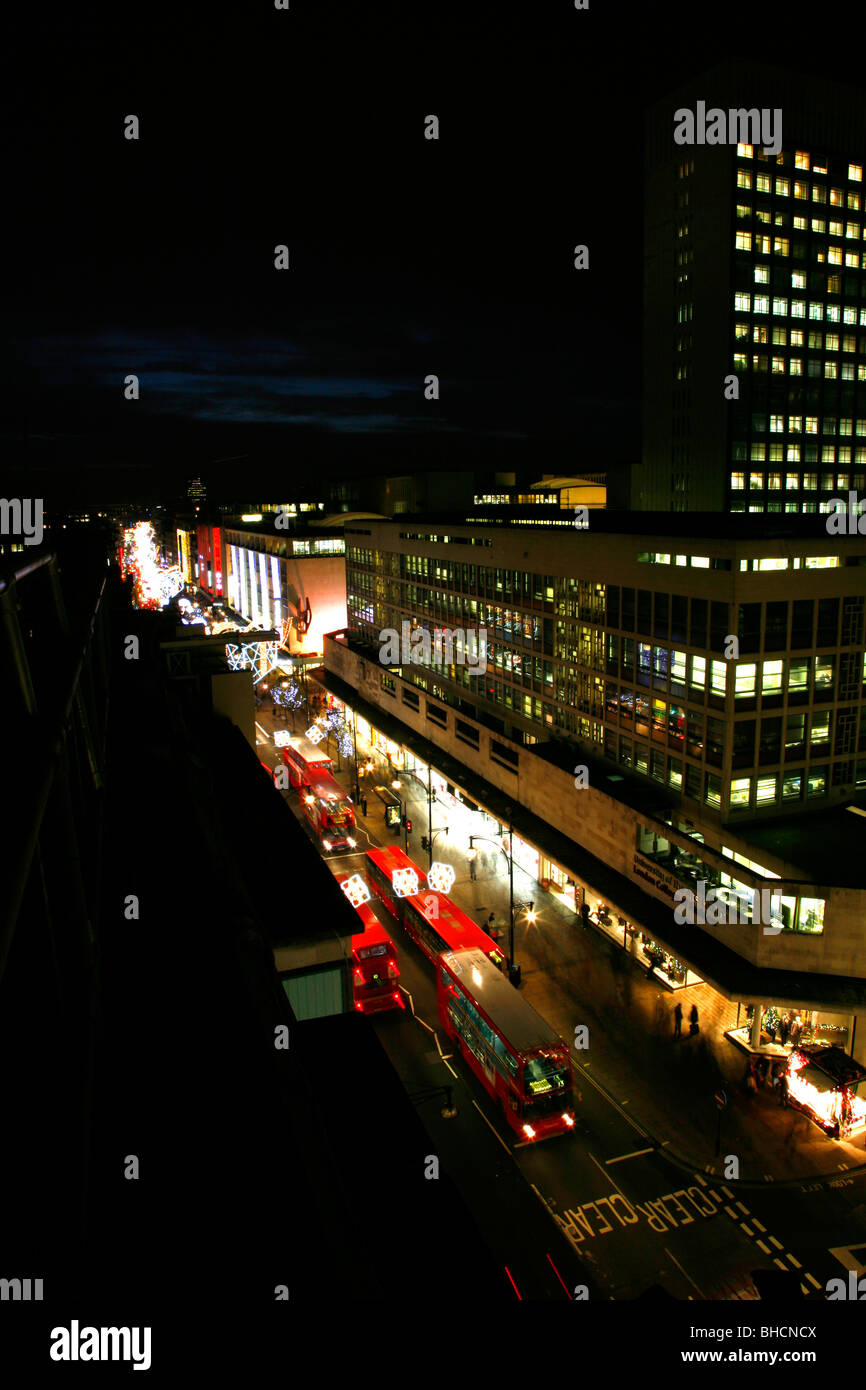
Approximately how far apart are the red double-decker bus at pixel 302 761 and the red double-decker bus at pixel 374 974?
587 inches

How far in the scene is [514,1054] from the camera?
17703mm

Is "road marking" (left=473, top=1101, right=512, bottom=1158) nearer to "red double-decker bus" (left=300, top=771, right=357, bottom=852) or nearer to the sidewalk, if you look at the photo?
the sidewalk

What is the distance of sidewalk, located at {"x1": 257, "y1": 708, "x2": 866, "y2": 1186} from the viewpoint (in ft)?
58.8

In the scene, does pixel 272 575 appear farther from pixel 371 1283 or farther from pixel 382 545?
pixel 371 1283

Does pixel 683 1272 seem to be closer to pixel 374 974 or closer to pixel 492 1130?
pixel 492 1130

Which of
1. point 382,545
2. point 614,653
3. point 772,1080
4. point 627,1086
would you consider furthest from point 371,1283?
point 382,545

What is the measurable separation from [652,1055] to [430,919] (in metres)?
7.27

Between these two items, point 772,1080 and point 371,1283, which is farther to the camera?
point 772,1080

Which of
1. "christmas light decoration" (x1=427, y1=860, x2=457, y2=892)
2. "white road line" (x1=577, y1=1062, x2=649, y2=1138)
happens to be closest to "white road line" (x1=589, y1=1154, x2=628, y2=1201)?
"white road line" (x1=577, y1=1062, x2=649, y2=1138)

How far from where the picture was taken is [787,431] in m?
61.4

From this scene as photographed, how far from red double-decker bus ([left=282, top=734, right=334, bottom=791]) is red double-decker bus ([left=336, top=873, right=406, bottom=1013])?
14.9 m

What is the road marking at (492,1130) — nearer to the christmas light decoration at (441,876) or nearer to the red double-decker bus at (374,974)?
the red double-decker bus at (374,974)
